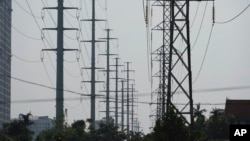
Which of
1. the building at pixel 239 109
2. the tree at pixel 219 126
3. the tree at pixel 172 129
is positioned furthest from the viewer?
the building at pixel 239 109

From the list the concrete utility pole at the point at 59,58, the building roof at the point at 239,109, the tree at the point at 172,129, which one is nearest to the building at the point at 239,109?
the building roof at the point at 239,109

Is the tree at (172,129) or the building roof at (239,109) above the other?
the building roof at (239,109)

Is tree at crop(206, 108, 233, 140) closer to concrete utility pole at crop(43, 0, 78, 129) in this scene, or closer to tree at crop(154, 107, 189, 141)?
concrete utility pole at crop(43, 0, 78, 129)

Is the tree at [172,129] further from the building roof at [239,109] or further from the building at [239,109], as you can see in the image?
the building roof at [239,109]

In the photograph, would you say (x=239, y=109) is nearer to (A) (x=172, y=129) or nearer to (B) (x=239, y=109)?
(B) (x=239, y=109)

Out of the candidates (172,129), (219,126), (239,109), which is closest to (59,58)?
(172,129)

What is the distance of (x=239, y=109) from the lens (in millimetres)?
120312

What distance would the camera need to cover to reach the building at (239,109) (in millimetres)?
116188

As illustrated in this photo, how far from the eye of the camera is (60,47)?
171ft

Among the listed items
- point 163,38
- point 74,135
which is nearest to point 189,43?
point 163,38

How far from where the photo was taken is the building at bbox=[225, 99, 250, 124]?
116188mm

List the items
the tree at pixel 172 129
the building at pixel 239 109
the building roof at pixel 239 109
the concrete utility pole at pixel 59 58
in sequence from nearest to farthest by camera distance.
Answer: the tree at pixel 172 129
the concrete utility pole at pixel 59 58
the building at pixel 239 109
the building roof at pixel 239 109

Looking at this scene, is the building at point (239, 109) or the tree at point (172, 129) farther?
the building at point (239, 109)

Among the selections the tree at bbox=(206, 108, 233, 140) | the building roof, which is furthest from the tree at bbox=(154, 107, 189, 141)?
the building roof
